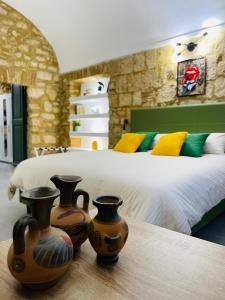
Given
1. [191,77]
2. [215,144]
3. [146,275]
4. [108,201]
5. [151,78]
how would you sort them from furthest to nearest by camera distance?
[151,78] → [191,77] → [215,144] → [108,201] → [146,275]

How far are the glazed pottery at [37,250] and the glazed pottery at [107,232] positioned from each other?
0.42ft

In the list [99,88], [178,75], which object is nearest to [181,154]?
[178,75]

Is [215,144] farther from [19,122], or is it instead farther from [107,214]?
[19,122]

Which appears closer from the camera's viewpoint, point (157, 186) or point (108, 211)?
point (108, 211)

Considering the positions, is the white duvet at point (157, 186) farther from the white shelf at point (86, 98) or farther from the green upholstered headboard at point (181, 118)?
the white shelf at point (86, 98)

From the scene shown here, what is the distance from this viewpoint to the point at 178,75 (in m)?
3.83

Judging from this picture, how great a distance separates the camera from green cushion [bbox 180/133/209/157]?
2881 mm

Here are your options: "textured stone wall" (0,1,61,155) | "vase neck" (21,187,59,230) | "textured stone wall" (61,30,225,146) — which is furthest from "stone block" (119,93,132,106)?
"vase neck" (21,187,59,230)

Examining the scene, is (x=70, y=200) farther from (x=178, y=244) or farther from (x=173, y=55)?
(x=173, y=55)

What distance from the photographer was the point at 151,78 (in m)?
4.16

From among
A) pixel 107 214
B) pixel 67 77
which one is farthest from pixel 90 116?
pixel 107 214

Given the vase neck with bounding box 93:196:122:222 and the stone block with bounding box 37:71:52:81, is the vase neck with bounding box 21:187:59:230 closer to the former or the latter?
the vase neck with bounding box 93:196:122:222

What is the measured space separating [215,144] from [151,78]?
1.74 m

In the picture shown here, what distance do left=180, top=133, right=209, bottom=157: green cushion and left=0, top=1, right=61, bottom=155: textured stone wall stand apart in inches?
143
